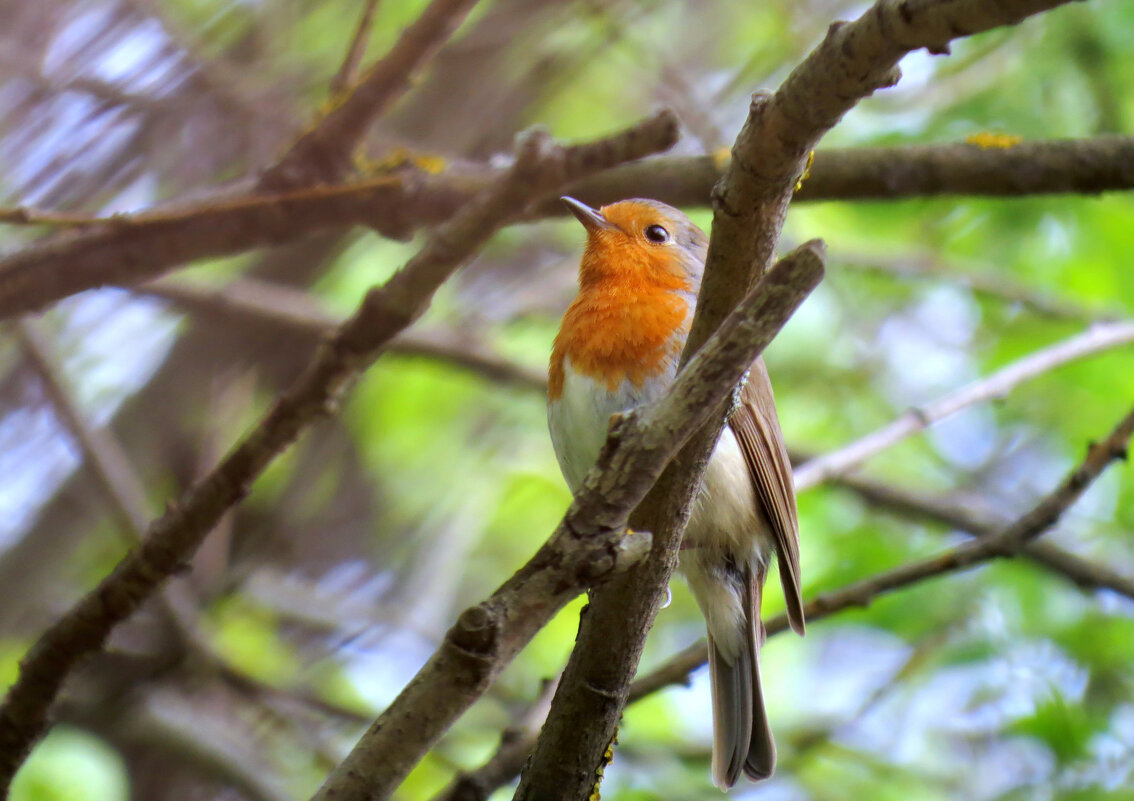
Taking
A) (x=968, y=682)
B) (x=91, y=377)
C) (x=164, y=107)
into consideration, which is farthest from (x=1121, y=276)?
(x=91, y=377)

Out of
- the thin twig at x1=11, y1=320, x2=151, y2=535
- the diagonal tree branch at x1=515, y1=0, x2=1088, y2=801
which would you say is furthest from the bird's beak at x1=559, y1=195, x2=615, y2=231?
the thin twig at x1=11, y1=320, x2=151, y2=535

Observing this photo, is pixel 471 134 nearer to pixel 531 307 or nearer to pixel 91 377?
pixel 531 307

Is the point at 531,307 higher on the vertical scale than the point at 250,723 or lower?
higher

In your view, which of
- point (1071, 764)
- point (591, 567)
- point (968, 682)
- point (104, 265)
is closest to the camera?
point (591, 567)

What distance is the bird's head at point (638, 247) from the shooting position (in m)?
3.38

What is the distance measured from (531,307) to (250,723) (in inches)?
84.5

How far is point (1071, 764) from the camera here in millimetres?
3488

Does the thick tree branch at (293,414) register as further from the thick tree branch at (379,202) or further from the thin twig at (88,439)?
the thin twig at (88,439)

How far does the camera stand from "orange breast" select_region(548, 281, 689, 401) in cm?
298

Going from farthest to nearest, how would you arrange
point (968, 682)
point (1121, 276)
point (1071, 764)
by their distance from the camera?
point (1121, 276)
point (968, 682)
point (1071, 764)

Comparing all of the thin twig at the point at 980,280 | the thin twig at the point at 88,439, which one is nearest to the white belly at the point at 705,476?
the thin twig at the point at 88,439

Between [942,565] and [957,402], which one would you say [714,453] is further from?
[957,402]

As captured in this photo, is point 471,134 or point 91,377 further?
point 471,134

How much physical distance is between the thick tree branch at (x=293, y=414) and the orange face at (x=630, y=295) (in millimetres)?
547
